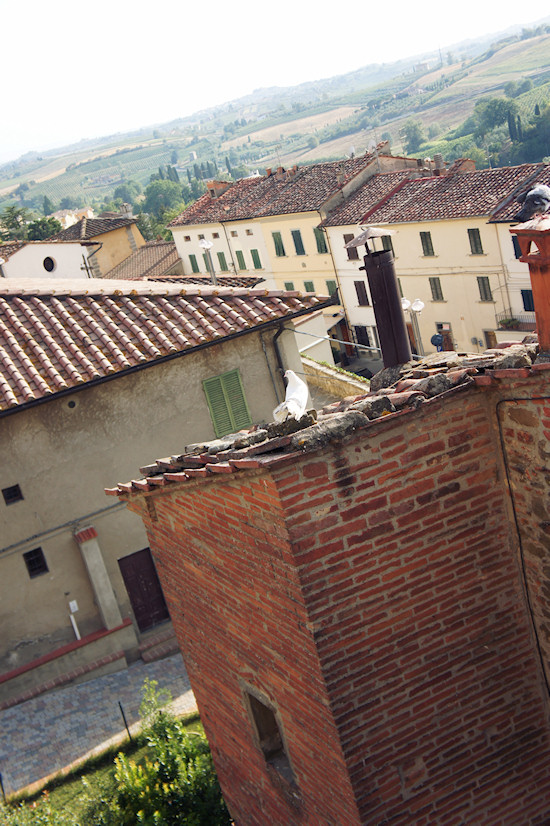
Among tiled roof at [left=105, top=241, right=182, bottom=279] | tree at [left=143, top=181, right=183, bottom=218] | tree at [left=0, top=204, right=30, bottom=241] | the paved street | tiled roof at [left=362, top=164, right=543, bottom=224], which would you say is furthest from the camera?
tree at [left=143, top=181, right=183, bottom=218]

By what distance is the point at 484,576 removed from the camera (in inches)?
246

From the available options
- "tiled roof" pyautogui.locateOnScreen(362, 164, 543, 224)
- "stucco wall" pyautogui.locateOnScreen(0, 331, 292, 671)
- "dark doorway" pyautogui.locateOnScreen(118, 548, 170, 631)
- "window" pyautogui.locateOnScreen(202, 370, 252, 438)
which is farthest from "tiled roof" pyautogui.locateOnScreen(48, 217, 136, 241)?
"dark doorway" pyautogui.locateOnScreen(118, 548, 170, 631)

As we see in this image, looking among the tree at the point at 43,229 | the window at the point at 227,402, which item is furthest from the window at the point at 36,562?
the tree at the point at 43,229

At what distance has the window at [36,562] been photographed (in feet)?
49.2

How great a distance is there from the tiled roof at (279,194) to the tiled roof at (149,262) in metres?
2.10

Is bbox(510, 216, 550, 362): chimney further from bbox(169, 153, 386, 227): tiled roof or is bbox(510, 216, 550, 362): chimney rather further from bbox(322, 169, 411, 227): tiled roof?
bbox(169, 153, 386, 227): tiled roof

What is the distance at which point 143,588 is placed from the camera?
53.9 feet

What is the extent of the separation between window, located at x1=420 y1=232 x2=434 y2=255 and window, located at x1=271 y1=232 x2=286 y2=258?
41.1 feet

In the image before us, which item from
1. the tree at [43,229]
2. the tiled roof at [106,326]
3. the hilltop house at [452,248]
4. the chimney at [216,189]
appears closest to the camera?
the tiled roof at [106,326]

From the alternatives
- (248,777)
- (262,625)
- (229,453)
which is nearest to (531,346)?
(229,453)

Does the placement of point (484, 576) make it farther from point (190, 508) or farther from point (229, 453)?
point (190, 508)

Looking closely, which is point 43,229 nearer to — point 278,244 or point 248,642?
point 278,244

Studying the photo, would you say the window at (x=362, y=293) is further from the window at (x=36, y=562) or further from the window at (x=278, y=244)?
Result: the window at (x=36, y=562)

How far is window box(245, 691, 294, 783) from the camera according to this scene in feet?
25.4
